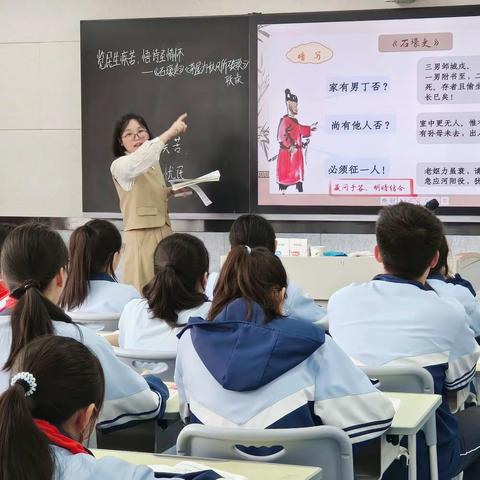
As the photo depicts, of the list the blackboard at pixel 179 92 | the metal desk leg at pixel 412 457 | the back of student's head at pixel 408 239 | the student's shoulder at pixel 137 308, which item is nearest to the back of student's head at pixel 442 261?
the back of student's head at pixel 408 239

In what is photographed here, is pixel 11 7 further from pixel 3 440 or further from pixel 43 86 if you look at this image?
pixel 3 440

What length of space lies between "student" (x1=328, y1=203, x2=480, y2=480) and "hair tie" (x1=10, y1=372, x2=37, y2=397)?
1427 millimetres

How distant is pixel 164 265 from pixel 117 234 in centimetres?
82

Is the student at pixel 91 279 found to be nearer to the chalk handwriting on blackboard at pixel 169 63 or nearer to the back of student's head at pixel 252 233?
the back of student's head at pixel 252 233

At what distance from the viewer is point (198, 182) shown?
19.8ft

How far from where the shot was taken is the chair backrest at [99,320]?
3604 millimetres

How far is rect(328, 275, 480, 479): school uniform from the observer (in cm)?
259

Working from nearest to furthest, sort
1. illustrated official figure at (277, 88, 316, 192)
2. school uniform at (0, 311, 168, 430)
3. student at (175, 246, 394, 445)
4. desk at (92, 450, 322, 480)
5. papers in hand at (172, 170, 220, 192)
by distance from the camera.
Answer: desk at (92, 450, 322, 480) < student at (175, 246, 394, 445) < school uniform at (0, 311, 168, 430) < papers in hand at (172, 170, 220, 192) < illustrated official figure at (277, 88, 316, 192)

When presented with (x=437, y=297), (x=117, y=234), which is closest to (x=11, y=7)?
(x=117, y=234)

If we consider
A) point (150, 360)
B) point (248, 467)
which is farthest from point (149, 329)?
point (248, 467)

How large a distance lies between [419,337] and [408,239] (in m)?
0.29

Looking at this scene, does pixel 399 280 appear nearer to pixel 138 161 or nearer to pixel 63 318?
pixel 63 318

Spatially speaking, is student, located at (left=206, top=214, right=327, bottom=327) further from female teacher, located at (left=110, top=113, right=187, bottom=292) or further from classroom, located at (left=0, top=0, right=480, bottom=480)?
female teacher, located at (left=110, top=113, right=187, bottom=292)

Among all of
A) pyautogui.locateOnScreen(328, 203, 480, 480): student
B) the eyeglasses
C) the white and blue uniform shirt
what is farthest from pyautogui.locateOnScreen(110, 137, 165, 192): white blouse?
the white and blue uniform shirt
